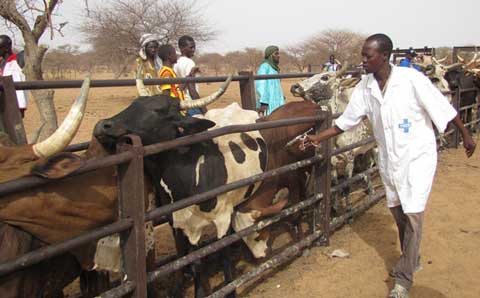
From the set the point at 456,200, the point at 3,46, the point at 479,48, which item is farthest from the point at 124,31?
the point at 456,200

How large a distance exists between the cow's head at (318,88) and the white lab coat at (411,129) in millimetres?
2261

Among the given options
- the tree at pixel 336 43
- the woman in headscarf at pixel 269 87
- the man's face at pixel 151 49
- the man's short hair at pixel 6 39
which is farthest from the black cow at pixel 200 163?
the tree at pixel 336 43

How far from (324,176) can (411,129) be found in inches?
51.2

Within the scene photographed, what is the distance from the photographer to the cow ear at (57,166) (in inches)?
81.3

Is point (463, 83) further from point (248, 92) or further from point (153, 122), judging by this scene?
point (153, 122)

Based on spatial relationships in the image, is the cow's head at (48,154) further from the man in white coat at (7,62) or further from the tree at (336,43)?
the tree at (336,43)

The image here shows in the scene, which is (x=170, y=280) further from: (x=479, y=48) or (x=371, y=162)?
(x=479, y=48)

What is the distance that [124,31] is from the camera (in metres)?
20.5

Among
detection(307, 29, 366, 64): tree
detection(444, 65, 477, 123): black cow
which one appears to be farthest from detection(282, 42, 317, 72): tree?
detection(444, 65, 477, 123): black cow

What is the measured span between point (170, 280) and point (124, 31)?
1816 centimetres

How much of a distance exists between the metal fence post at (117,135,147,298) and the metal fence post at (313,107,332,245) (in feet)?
7.55

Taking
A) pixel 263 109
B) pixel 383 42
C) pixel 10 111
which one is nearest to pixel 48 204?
→ pixel 10 111

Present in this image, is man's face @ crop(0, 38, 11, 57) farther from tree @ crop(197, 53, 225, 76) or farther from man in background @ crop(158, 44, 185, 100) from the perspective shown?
tree @ crop(197, 53, 225, 76)

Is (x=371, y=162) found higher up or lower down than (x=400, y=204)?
lower down
